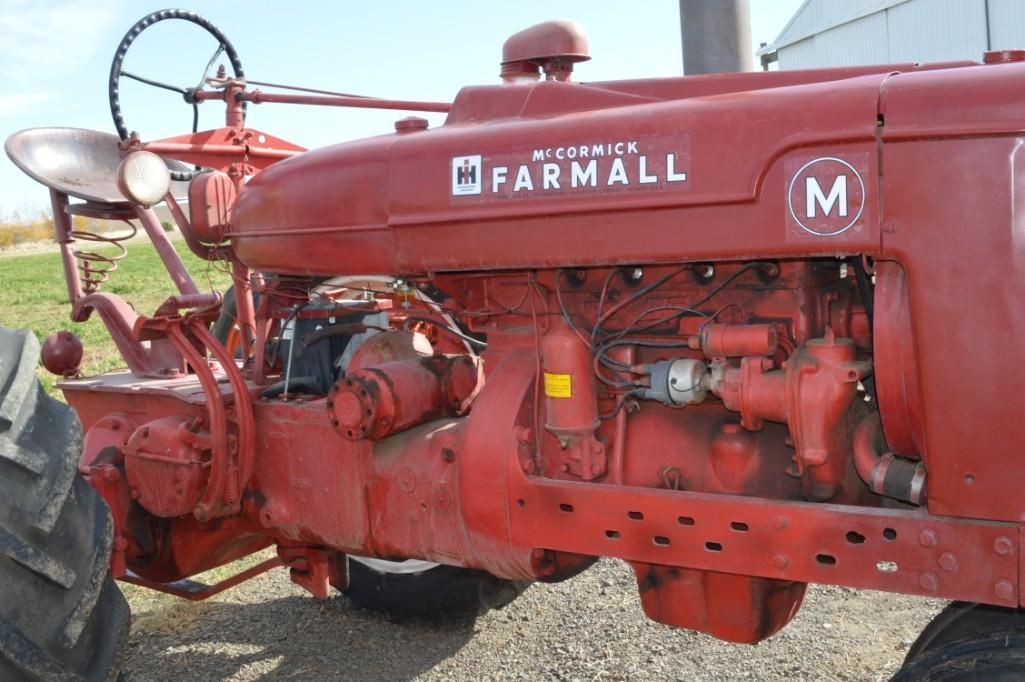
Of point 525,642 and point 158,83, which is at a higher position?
point 158,83

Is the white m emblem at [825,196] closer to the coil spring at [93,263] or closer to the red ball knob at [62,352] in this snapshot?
the red ball knob at [62,352]

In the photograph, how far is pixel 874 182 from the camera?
1815 millimetres

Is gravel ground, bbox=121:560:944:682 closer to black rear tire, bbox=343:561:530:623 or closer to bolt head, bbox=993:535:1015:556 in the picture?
black rear tire, bbox=343:561:530:623

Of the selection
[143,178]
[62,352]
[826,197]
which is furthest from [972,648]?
[62,352]

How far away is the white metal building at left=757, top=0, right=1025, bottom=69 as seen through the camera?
47.9 feet

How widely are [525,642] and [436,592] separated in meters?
0.35

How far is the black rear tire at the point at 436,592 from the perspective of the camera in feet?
11.6

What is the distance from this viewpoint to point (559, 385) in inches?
90.0

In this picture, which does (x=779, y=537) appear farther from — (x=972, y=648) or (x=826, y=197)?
(x=826, y=197)

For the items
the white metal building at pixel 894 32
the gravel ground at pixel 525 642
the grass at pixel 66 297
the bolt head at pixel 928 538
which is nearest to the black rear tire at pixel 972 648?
the bolt head at pixel 928 538

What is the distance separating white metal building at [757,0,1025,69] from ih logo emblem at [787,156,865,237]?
1235 cm

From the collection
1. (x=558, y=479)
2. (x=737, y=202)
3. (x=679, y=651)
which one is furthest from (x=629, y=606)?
(x=737, y=202)

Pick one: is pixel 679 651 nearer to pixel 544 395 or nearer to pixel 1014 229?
pixel 544 395

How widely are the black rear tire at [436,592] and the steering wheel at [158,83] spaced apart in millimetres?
1712
